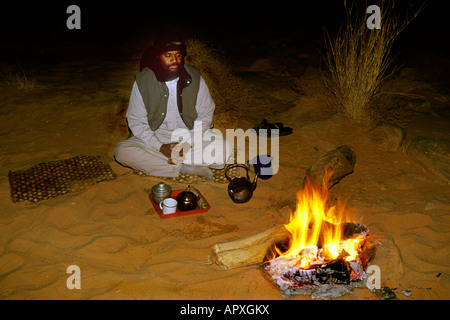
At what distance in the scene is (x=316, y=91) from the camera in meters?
5.77

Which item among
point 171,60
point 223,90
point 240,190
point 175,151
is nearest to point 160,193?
point 175,151

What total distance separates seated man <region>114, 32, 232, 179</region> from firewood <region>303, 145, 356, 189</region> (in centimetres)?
102

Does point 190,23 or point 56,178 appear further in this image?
point 190,23

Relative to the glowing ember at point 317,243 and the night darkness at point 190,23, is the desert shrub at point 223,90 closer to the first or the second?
the glowing ember at point 317,243

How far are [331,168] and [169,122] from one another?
1877 mm

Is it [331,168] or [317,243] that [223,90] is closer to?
[331,168]

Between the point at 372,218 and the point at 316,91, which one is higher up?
the point at 316,91

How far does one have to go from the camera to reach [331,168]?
368cm

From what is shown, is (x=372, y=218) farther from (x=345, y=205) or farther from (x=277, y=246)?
(x=277, y=246)
